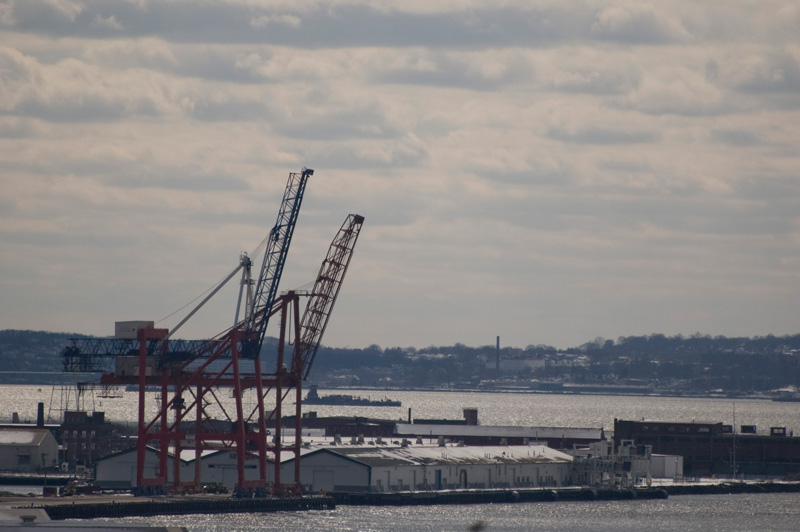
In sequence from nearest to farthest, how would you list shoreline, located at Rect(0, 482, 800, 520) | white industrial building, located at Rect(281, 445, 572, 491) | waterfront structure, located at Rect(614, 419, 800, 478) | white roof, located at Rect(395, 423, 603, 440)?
1. shoreline, located at Rect(0, 482, 800, 520)
2. white industrial building, located at Rect(281, 445, 572, 491)
3. waterfront structure, located at Rect(614, 419, 800, 478)
4. white roof, located at Rect(395, 423, 603, 440)

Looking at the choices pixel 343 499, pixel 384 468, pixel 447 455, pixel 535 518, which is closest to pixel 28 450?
pixel 447 455

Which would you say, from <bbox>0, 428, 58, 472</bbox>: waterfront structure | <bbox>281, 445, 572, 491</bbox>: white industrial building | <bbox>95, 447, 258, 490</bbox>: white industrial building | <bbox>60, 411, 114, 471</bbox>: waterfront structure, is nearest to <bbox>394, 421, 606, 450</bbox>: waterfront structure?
<bbox>281, 445, 572, 491</bbox>: white industrial building

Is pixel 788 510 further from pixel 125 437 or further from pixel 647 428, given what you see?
pixel 125 437

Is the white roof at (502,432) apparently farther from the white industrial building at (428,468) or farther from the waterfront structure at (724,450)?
the white industrial building at (428,468)

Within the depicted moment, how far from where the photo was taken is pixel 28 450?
121 metres

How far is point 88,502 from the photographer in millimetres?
82062

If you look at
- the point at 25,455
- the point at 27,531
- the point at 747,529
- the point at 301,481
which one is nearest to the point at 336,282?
the point at 301,481

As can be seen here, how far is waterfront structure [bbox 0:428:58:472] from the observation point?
4751 inches

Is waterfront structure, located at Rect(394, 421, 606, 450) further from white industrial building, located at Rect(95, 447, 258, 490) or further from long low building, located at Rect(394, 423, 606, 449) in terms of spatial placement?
white industrial building, located at Rect(95, 447, 258, 490)

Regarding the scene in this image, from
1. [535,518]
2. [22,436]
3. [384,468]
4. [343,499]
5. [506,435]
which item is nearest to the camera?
[535,518]

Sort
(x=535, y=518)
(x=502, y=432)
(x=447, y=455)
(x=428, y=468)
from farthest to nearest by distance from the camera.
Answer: (x=502, y=432) < (x=447, y=455) < (x=428, y=468) < (x=535, y=518)

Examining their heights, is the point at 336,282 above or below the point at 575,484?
above

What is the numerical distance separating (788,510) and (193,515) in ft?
126

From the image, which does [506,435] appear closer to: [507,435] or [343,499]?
[507,435]
